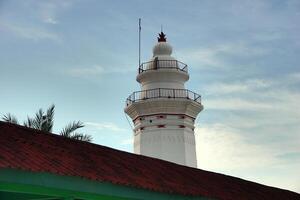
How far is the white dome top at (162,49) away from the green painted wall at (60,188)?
20.2 m

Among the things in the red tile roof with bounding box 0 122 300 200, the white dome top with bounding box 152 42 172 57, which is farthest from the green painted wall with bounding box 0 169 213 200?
the white dome top with bounding box 152 42 172 57

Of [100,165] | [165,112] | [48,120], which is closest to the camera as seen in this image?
[100,165]

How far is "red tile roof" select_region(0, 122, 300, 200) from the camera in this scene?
902cm

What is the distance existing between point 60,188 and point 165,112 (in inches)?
792

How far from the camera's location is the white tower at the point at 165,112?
2841 cm

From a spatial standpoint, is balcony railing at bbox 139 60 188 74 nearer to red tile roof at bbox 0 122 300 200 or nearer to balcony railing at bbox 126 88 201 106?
balcony railing at bbox 126 88 201 106

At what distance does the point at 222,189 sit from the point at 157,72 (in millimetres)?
16051

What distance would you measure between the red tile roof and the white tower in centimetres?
1333

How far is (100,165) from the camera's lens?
10.6 metres

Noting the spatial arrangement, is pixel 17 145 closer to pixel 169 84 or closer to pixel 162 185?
pixel 162 185

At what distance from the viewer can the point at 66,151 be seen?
1059 cm

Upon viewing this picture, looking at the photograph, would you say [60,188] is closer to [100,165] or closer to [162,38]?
[100,165]

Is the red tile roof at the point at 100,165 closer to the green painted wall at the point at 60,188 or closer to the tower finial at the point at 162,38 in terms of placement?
the green painted wall at the point at 60,188

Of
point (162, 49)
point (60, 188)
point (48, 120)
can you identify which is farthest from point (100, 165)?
point (162, 49)
